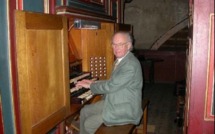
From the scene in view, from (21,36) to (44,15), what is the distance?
38 cm

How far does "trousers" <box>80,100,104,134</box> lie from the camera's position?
2.98 m

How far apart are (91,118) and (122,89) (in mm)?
566

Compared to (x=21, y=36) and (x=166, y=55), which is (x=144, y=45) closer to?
(x=166, y=55)

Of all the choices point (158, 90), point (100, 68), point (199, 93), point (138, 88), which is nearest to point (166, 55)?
point (158, 90)

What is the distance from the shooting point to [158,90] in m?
7.73

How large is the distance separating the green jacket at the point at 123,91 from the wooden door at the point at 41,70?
447 mm

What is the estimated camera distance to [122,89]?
2770 mm

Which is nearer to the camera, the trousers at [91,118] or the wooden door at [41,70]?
the wooden door at [41,70]

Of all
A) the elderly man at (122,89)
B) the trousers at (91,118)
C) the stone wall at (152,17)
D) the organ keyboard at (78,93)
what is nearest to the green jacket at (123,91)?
the elderly man at (122,89)

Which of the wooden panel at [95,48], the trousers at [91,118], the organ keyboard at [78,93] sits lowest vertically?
the trousers at [91,118]

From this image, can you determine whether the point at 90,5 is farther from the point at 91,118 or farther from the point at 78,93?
the point at 91,118

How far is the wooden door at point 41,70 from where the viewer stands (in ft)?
6.25

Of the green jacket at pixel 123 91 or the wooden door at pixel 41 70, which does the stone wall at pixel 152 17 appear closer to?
the green jacket at pixel 123 91

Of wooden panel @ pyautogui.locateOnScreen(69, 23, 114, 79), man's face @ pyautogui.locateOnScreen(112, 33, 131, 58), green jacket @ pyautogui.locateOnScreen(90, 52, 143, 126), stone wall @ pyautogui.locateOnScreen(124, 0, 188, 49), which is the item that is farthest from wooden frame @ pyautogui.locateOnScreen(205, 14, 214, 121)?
stone wall @ pyautogui.locateOnScreen(124, 0, 188, 49)
